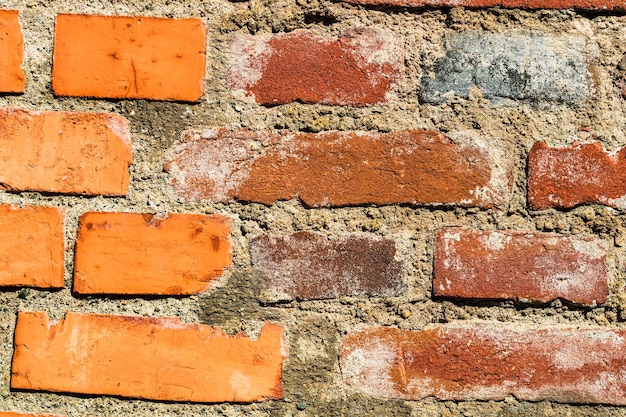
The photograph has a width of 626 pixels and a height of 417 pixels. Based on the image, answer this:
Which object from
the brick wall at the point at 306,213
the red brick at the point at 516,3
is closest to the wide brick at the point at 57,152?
the brick wall at the point at 306,213

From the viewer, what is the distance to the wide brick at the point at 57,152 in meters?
0.72

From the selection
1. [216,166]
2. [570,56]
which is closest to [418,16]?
[570,56]

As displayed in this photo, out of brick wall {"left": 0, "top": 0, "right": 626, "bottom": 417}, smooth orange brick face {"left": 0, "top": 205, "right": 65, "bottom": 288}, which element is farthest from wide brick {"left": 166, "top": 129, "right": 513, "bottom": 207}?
smooth orange brick face {"left": 0, "top": 205, "right": 65, "bottom": 288}

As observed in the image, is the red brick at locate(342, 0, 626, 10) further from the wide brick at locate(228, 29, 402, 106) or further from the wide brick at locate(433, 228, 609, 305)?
the wide brick at locate(433, 228, 609, 305)

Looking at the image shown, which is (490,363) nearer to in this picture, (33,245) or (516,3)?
(516,3)

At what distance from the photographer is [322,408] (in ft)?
2.39

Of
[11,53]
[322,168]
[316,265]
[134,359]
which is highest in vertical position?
[11,53]

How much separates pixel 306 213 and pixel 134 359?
0.85 feet

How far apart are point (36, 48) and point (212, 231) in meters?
0.29

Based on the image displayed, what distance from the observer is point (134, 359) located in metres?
0.72

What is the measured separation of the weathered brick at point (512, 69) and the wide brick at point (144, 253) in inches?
12.1

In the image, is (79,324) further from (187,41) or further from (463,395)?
(463,395)

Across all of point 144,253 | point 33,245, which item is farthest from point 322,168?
point 33,245

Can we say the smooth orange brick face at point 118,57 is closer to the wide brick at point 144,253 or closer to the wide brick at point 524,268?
the wide brick at point 144,253
